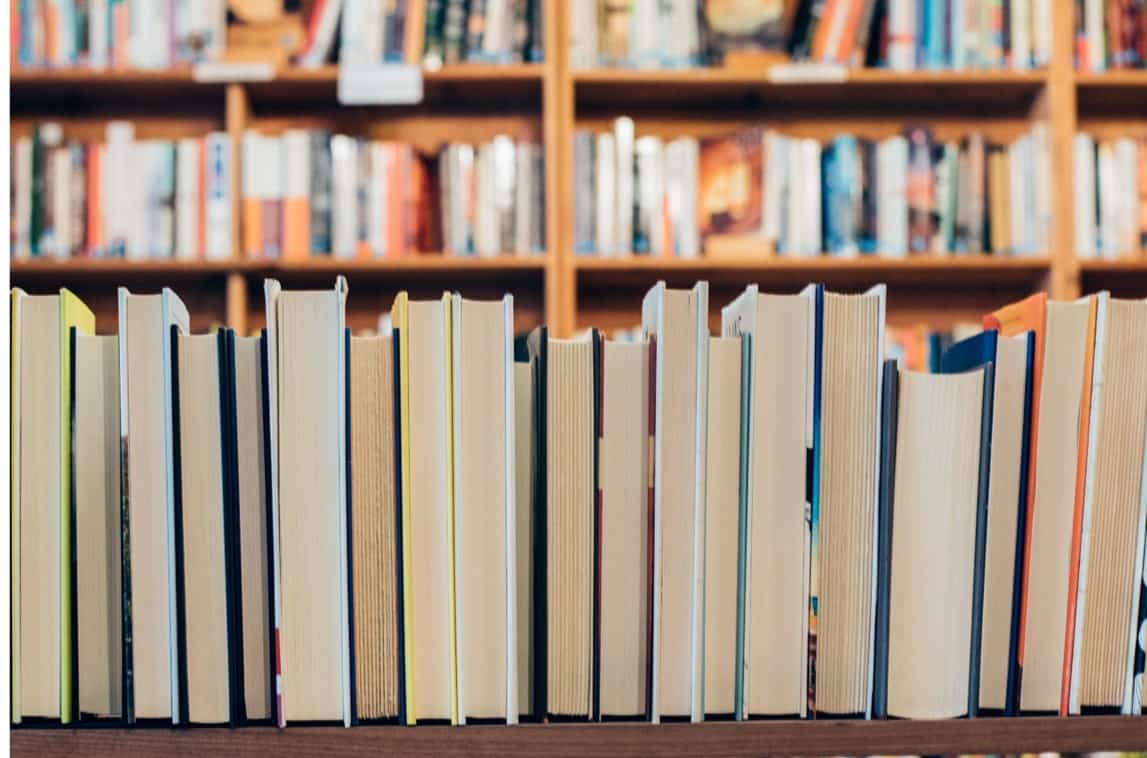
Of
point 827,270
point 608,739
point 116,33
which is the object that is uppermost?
point 116,33

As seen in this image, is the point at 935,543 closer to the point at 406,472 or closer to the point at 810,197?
the point at 406,472

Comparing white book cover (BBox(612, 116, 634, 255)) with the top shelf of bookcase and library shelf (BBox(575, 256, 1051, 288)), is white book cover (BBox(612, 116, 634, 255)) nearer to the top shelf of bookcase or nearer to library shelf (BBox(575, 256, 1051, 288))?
library shelf (BBox(575, 256, 1051, 288))

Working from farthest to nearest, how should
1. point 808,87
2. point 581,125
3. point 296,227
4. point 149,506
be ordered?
1. point 581,125
2. point 808,87
3. point 296,227
4. point 149,506

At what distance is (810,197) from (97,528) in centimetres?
204

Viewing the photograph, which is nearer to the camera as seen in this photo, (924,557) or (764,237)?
(924,557)

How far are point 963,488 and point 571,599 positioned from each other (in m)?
0.23

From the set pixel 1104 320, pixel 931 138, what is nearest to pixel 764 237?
pixel 931 138

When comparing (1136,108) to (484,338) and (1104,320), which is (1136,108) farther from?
(484,338)

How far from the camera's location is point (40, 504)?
660 millimetres

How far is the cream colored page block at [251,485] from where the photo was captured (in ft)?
2.19

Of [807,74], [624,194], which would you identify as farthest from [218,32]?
[807,74]

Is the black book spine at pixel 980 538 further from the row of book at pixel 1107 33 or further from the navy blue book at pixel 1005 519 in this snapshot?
the row of book at pixel 1107 33

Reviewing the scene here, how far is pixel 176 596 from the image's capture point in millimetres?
657

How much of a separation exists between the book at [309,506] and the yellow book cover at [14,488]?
14 centimetres
